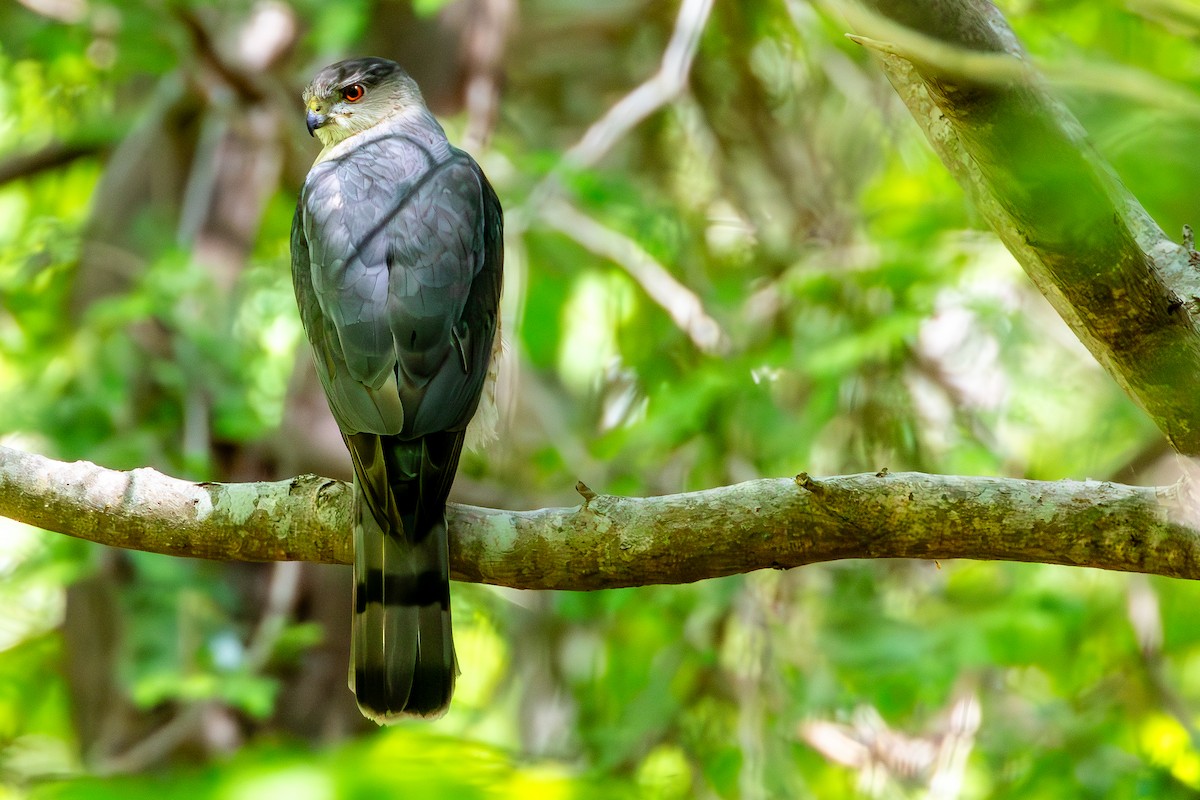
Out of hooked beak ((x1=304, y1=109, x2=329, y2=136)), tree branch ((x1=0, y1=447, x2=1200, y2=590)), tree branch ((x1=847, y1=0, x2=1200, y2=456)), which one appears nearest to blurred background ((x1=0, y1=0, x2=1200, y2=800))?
hooked beak ((x1=304, y1=109, x2=329, y2=136))

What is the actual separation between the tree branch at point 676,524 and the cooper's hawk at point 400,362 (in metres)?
0.13

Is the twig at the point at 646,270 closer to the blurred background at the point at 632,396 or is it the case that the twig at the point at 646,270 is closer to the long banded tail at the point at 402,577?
the blurred background at the point at 632,396

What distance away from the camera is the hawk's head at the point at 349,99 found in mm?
4570

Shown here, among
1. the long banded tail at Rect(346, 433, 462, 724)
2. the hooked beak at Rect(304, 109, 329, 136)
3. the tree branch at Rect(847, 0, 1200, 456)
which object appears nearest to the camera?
the tree branch at Rect(847, 0, 1200, 456)

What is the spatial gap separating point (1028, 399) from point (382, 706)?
362cm

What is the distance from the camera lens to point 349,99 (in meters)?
4.60

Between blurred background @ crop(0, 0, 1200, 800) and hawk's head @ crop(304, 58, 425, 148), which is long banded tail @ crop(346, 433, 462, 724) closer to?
blurred background @ crop(0, 0, 1200, 800)

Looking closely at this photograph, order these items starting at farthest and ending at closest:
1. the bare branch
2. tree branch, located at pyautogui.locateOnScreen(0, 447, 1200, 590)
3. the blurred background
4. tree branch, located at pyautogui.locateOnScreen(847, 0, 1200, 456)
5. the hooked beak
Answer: the bare branch → the blurred background → the hooked beak → tree branch, located at pyautogui.locateOnScreen(0, 447, 1200, 590) → tree branch, located at pyautogui.locateOnScreen(847, 0, 1200, 456)

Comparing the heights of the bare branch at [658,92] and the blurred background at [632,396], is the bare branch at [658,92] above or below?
above

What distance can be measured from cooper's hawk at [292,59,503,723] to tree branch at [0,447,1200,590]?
13 centimetres

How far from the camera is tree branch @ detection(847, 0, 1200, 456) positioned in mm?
2041

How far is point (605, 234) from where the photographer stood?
562 centimetres

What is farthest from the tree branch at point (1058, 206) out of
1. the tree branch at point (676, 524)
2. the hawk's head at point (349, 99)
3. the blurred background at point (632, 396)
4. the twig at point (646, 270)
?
the hawk's head at point (349, 99)

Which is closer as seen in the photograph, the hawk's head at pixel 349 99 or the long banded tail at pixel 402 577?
the long banded tail at pixel 402 577
